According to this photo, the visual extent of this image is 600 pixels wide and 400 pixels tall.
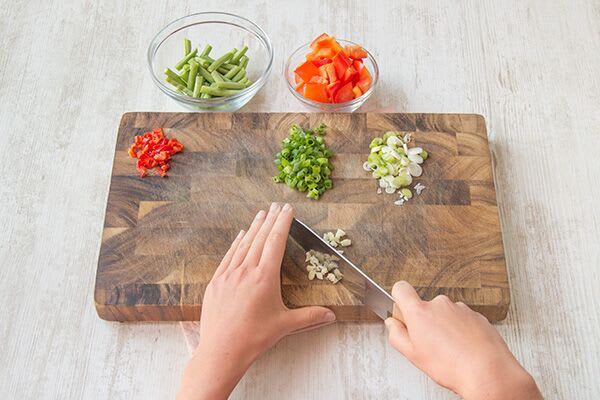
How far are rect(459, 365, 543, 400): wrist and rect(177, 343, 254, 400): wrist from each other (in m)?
0.47

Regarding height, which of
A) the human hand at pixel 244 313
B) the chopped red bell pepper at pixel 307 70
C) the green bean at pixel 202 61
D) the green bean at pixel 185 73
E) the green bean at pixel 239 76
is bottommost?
the human hand at pixel 244 313

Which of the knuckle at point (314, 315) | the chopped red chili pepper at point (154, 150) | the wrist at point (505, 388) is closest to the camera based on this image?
the wrist at point (505, 388)

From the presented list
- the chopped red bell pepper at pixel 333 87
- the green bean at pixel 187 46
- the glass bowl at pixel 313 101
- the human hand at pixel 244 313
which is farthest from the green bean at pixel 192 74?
the human hand at pixel 244 313

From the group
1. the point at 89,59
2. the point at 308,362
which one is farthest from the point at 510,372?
the point at 89,59

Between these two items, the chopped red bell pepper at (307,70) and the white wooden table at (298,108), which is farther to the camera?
the chopped red bell pepper at (307,70)

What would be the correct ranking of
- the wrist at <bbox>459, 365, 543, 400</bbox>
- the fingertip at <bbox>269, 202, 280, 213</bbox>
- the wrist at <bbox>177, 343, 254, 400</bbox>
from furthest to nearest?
the fingertip at <bbox>269, 202, 280, 213</bbox> → the wrist at <bbox>177, 343, 254, 400</bbox> → the wrist at <bbox>459, 365, 543, 400</bbox>

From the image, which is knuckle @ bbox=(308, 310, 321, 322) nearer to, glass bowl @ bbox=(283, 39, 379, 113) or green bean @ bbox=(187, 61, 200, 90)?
glass bowl @ bbox=(283, 39, 379, 113)

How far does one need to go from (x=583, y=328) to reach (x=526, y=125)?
2.02ft

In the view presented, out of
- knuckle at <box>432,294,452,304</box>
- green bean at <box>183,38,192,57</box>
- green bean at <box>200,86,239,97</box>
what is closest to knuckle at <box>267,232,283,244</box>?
knuckle at <box>432,294,452,304</box>

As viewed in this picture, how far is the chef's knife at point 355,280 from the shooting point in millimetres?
1517

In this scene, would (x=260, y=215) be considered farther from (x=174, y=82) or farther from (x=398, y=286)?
(x=174, y=82)

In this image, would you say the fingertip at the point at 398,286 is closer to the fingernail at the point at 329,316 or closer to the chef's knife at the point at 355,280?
the chef's knife at the point at 355,280

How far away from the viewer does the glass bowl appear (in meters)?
1.89

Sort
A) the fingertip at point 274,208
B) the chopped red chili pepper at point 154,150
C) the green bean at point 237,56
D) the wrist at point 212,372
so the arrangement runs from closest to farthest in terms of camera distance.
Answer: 1. the wrist at point 212,372
2. the fingertip at point 274,208
3. the chopped red chili pepper at point 154,150
4. the green bean at point 237,56
